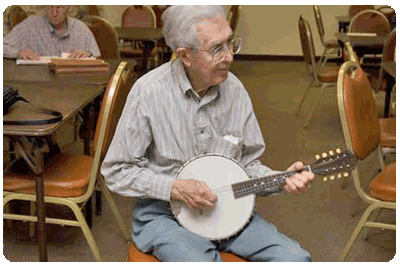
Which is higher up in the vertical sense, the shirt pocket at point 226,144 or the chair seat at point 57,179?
the shirt pocket at point 226,144

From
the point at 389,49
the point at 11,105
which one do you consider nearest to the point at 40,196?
the point at 11,105

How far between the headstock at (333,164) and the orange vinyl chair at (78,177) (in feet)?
2.49

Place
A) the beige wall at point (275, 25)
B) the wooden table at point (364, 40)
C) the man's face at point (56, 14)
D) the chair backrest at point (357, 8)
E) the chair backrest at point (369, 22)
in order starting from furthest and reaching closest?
the beige wall at point (275, 25)
the chair backrest at point (357, 8)
the chair backrest at point (369, 22)
the wooden table at point (364, 40)
the man's face at point (56, 14)

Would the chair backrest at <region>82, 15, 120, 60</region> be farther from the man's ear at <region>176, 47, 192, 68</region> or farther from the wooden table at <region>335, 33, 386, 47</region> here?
the man's ear at <region>176, 47, 192, 68</region>

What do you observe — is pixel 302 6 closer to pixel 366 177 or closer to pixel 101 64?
pixel 366 177

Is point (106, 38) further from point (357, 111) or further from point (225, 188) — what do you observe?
point (225, 188)

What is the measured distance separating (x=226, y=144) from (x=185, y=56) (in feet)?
0.86

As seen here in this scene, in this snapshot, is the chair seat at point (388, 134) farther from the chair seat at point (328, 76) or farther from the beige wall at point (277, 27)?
the beige wall at point (277, 27)

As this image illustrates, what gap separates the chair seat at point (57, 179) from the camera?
2.18 metres

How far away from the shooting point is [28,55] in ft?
10.4

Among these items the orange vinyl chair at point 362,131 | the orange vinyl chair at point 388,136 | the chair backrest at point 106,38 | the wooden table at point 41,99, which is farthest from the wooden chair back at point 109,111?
the chair backrest at point 106,38

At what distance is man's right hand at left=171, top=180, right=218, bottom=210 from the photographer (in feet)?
5.10

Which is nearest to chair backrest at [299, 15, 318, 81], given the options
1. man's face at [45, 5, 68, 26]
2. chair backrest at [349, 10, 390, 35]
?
chair backrest at [349, 10, 390, 35]

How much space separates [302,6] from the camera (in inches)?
312
